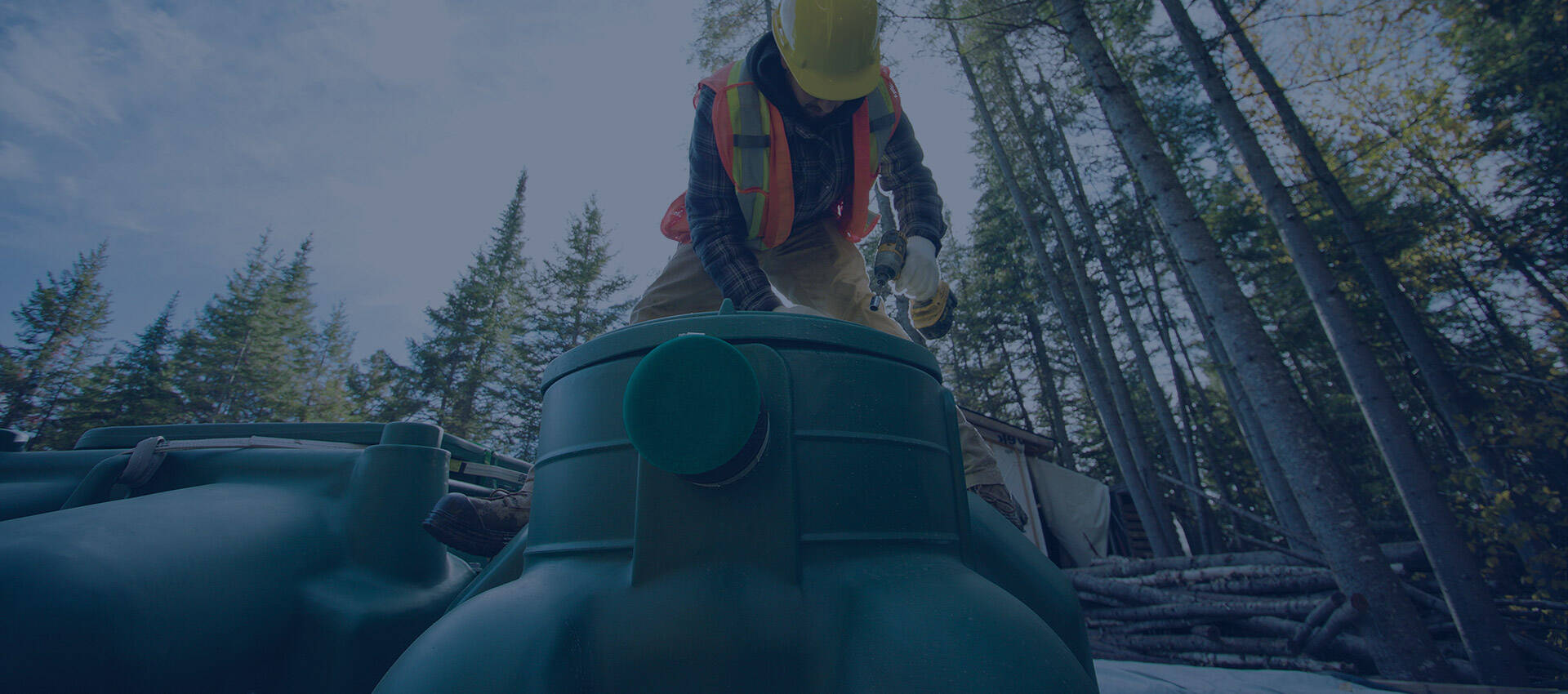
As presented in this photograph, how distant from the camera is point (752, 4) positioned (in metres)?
10.4

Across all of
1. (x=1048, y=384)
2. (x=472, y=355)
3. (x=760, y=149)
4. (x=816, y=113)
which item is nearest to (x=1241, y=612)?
(x=816, y=113)

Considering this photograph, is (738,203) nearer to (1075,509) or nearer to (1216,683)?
(1216,683)

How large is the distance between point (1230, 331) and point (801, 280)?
3.47 metres

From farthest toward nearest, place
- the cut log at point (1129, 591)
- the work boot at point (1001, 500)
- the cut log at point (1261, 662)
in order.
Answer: the cut log at point (1129, 591), the cut log at point (1261, 662), the work boot at point (1001, 500)

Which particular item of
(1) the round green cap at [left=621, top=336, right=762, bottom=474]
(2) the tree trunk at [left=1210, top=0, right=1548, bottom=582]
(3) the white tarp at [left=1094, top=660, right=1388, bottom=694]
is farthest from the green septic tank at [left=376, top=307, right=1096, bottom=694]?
(2) the tree trunk at [left=1210, top=0, right=1548, bottom=582]

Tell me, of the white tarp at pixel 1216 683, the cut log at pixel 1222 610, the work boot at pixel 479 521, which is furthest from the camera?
the cut log at pixel 1222 610

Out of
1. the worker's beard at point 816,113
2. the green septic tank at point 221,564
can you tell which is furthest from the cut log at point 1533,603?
the green septic tank at point 221,564

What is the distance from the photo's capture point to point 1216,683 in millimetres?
3248

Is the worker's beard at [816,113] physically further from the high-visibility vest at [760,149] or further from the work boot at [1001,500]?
the work boot at [1001,500]

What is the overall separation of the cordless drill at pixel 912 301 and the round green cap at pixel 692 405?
4.34ft

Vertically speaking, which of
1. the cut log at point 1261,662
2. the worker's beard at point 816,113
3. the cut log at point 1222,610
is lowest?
the cut log at point 1261,662

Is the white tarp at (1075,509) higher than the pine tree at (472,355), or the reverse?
the pine tree at (472,355)

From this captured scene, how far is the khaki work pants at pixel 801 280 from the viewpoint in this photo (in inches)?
86.5

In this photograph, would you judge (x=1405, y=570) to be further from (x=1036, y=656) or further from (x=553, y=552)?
(x=553, y=552)
